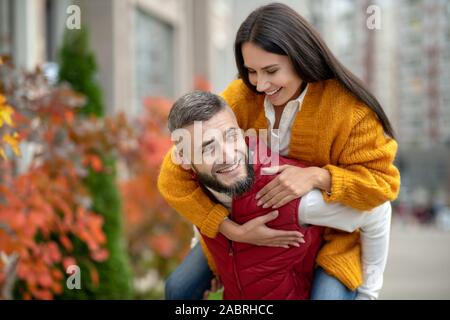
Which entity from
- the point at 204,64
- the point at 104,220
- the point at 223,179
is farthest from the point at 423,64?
the point at 223,179

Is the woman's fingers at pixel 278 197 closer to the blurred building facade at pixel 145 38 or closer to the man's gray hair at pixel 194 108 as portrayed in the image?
the man's gray hair at pixel 194 108

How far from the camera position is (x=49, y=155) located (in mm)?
3504

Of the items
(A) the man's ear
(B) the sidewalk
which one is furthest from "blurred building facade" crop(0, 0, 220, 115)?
(B) the sidewalk

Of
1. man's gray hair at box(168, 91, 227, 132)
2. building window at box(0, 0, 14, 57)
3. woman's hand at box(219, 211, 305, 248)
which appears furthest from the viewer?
building window at box(0, 0, 14, 57)

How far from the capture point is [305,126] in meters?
1.82

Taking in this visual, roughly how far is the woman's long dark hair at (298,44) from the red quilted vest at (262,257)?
0.27 metres

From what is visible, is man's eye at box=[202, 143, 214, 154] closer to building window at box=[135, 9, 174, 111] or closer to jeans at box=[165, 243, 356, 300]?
jeans at box=[165, 243, 356, 300]

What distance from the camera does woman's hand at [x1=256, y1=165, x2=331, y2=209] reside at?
5.82ft

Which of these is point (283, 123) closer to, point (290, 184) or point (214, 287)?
point (290, 184)

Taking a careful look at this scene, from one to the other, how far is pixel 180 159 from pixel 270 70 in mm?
370

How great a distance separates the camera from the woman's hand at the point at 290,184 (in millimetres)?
1773

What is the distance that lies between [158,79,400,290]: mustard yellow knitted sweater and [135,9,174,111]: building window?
7402 mm

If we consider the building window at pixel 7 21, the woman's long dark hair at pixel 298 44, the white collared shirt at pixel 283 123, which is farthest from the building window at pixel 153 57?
the woman's long dark hair at pixel 298 44
